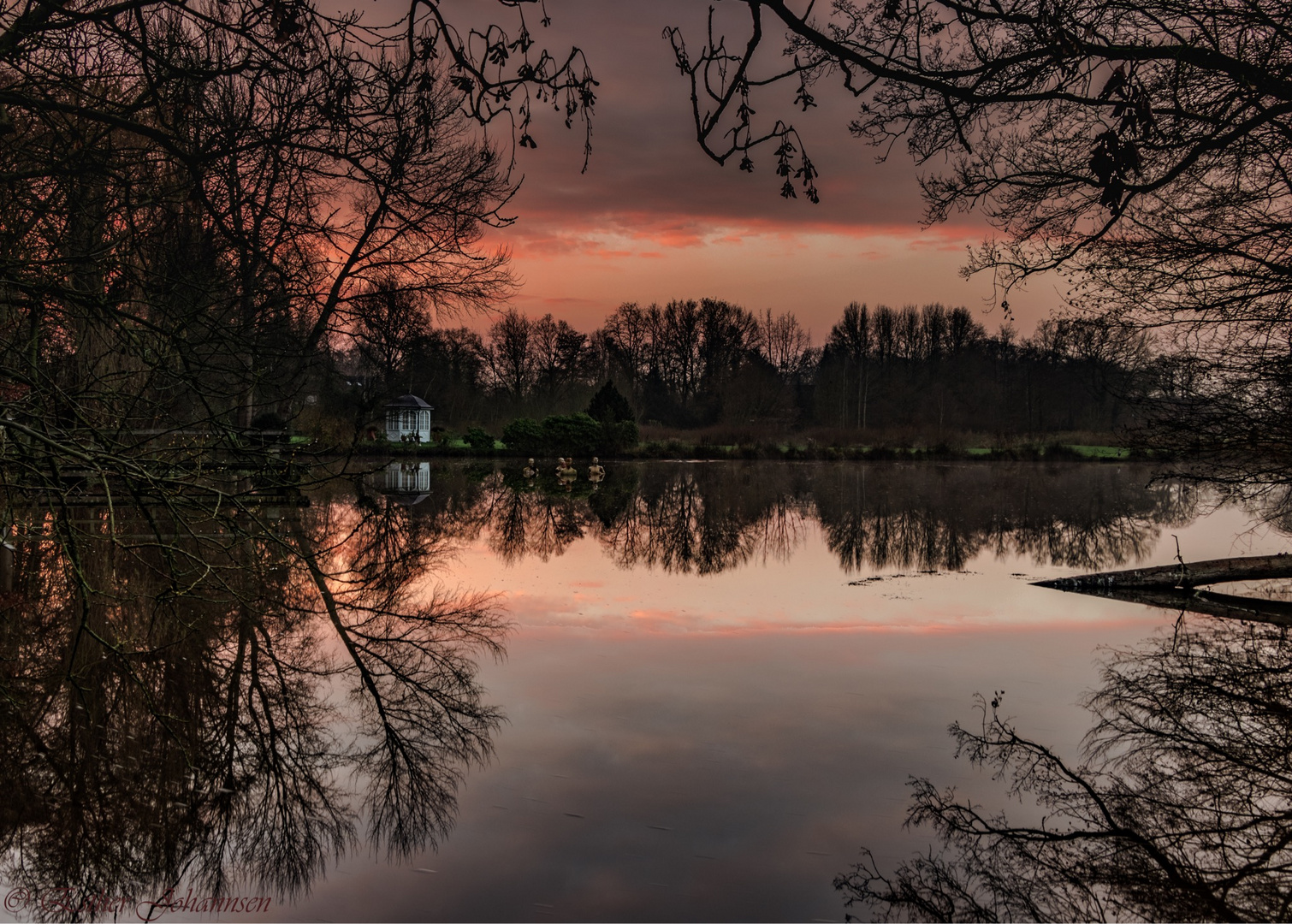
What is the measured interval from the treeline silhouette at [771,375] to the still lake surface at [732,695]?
40.1m

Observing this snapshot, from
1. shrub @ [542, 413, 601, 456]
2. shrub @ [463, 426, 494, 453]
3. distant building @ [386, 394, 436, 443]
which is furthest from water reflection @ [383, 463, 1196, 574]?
distant building @ [386, 394, 436, 443]

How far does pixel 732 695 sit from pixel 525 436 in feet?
111

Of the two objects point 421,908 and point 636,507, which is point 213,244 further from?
point 636,507

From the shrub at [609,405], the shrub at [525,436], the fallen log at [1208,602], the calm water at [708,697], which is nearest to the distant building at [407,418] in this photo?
the shrub at [525,436]

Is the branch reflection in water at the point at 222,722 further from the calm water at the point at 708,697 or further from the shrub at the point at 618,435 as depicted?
the shrub at the point at 618,435

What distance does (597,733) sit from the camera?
17.5 ft

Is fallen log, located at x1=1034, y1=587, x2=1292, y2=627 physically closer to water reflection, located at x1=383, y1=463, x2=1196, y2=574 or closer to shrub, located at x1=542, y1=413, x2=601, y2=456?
water reflection, located at x1=383, y1=463, x2=1196, y2=574

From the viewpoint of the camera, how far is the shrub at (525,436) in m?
39.2

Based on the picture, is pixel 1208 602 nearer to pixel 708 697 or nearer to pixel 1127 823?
pixel 1127 823

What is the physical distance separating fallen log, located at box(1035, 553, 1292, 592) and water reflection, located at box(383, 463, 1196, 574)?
1.67 meters

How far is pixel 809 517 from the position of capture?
698 inches

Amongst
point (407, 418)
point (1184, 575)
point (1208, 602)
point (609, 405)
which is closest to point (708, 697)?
point (1208, 602)

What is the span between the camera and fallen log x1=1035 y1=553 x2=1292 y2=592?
10.2 meters

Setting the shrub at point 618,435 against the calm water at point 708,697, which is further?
the shrub at point 618,435
